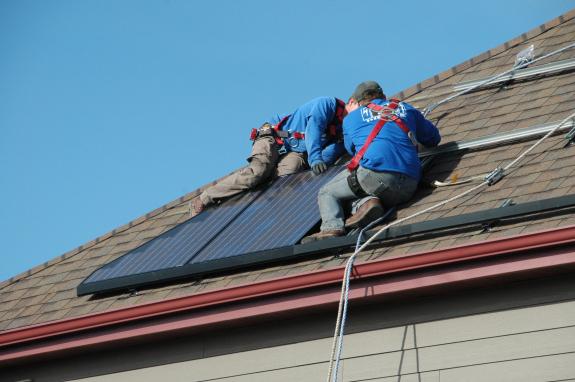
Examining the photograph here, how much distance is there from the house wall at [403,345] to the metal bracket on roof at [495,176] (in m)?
1.47

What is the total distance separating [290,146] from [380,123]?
2.11 meters

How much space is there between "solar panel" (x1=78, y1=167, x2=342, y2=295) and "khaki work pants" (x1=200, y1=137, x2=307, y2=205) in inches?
4.9

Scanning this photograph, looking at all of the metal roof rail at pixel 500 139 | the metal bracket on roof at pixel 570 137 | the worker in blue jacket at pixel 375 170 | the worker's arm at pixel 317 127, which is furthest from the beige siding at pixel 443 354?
the worker's arm at pixel 317 127

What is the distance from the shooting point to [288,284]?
9.35m

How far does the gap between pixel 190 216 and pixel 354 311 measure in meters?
3.86

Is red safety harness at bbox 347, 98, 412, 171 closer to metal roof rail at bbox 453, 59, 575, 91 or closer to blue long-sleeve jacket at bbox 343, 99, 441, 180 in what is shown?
blue long-sleeve jacket at bbox 343, 99, 441, 180

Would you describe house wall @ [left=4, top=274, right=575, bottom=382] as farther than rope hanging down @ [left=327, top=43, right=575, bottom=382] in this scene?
No

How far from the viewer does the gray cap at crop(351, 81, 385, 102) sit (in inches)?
432

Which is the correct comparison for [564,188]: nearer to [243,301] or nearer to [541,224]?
[541,224]

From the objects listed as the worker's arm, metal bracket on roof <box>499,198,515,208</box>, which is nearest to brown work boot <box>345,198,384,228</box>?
metal bracket on roof <box>499,198,515,208</box>

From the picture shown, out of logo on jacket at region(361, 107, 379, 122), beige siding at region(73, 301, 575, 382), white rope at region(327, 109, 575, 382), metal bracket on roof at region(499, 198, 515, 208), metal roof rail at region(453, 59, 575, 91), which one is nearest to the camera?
beige siding at region(73, 301, 575, 382)

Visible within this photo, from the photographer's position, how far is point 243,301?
31.6 ft

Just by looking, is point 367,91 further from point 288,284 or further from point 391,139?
point 288,284

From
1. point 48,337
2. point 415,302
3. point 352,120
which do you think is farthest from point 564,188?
point 48,337
